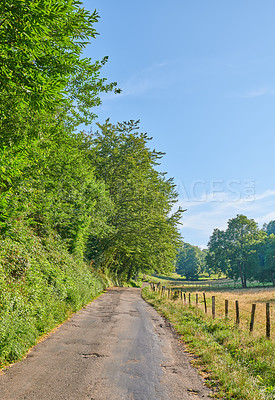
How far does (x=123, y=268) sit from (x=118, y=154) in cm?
2557

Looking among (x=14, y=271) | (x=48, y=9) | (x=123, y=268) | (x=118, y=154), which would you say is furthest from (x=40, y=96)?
(x=123, y=268)

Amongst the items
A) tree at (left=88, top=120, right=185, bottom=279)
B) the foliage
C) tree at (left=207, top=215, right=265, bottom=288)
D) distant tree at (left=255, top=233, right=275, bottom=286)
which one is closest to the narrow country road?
the foliage

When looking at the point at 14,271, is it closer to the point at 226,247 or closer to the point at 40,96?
the point at 40,96

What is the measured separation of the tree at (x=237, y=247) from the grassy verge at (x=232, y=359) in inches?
2408

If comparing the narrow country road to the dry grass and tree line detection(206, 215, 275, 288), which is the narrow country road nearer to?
the dry grass

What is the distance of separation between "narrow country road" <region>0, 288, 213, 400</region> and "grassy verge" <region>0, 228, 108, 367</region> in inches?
17.5

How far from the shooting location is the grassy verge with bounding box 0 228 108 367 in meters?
6.80

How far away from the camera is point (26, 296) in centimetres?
853

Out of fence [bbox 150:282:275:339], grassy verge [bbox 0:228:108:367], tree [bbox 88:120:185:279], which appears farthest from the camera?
tree [bbox 88:120:185:279]

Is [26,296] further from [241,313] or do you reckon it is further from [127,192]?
[127,192]

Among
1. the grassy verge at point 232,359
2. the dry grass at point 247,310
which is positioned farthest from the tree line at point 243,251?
the grassy verge at point 232,359

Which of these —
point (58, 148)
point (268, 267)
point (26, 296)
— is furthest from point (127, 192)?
point (268, 267)

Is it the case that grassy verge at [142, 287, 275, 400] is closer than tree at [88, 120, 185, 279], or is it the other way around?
grassy verge at [142, 287, 275, 400]

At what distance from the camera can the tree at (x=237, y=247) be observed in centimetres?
6775
